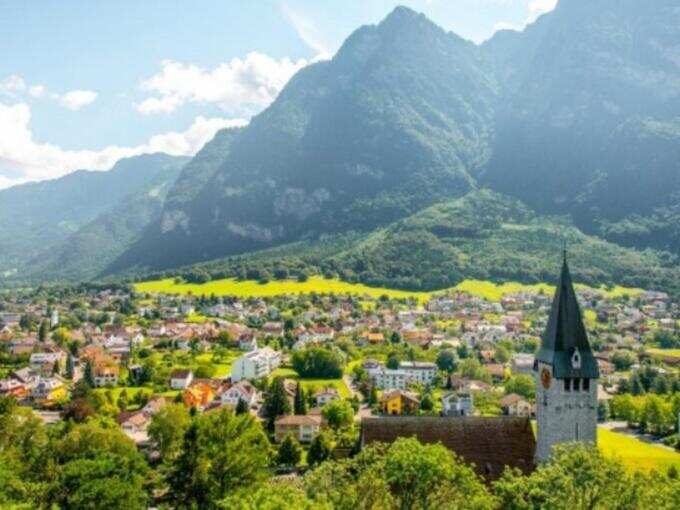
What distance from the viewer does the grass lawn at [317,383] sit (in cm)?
9488

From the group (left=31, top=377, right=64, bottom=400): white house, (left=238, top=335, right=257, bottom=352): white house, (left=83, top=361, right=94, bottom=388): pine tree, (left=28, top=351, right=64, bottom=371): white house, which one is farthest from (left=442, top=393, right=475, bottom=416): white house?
(left=28, top=351, right=64, bottom=371): white house

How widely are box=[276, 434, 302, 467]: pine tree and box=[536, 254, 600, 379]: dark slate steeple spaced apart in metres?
31.2

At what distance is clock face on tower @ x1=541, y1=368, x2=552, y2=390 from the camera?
36.7 m

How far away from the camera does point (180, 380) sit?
97.4 m

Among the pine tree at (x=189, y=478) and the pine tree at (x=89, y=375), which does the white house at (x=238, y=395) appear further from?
the pine tree at (x=189, y=478)

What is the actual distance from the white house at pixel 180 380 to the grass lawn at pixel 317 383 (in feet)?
37.5

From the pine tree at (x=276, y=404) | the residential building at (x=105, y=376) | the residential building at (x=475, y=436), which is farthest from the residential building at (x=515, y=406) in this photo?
the residential building at (x=105, y=376)

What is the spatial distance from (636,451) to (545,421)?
37.1 metres

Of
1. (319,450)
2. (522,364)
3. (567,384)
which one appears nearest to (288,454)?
(319,450)

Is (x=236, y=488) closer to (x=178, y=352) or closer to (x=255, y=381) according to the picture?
(x=255, y=381)

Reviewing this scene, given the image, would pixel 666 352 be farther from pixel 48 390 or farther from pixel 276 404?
pixel 48 390

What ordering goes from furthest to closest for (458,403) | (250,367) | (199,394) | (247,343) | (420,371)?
(247,343)
(420,371)
(250,367)
(199,394)
(458,403)

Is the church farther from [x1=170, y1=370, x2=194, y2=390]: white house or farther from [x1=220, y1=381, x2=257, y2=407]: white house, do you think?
[x1=170, y1=370, x2=194, y2=390]: white house

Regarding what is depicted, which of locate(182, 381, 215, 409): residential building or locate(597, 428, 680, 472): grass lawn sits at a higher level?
locate(182, 381, 215, 409): residential building
